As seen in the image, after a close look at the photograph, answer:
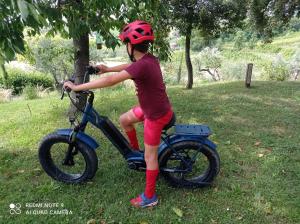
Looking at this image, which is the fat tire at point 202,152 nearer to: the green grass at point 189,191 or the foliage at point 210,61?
the green grass at point 189,191

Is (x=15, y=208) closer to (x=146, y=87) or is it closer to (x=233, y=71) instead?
(x=146, y=87)

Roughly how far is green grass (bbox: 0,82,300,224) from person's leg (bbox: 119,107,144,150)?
0.51 meters

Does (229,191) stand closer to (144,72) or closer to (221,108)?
(144,72)

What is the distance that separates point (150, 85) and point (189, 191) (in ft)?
4.60

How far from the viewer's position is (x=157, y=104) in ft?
11.0

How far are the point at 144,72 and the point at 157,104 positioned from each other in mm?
400

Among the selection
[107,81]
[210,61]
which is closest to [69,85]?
[107,81]

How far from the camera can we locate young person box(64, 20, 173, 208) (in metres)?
3.10

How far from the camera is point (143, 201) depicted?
11.6 feet

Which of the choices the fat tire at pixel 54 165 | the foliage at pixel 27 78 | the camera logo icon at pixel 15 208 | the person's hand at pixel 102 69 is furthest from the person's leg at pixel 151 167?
the foliage at pixel 27 78

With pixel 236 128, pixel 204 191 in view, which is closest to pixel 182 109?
pixel 236 128

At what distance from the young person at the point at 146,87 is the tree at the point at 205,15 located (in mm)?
6666

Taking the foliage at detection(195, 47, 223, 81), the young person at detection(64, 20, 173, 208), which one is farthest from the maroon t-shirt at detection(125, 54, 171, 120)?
the foliage at detection(195, 47, 223, 81)

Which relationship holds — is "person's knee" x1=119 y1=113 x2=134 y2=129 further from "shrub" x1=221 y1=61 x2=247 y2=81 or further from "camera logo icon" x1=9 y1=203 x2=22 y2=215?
"shrub" x1=221 y1=61 x2=247 y2=81
